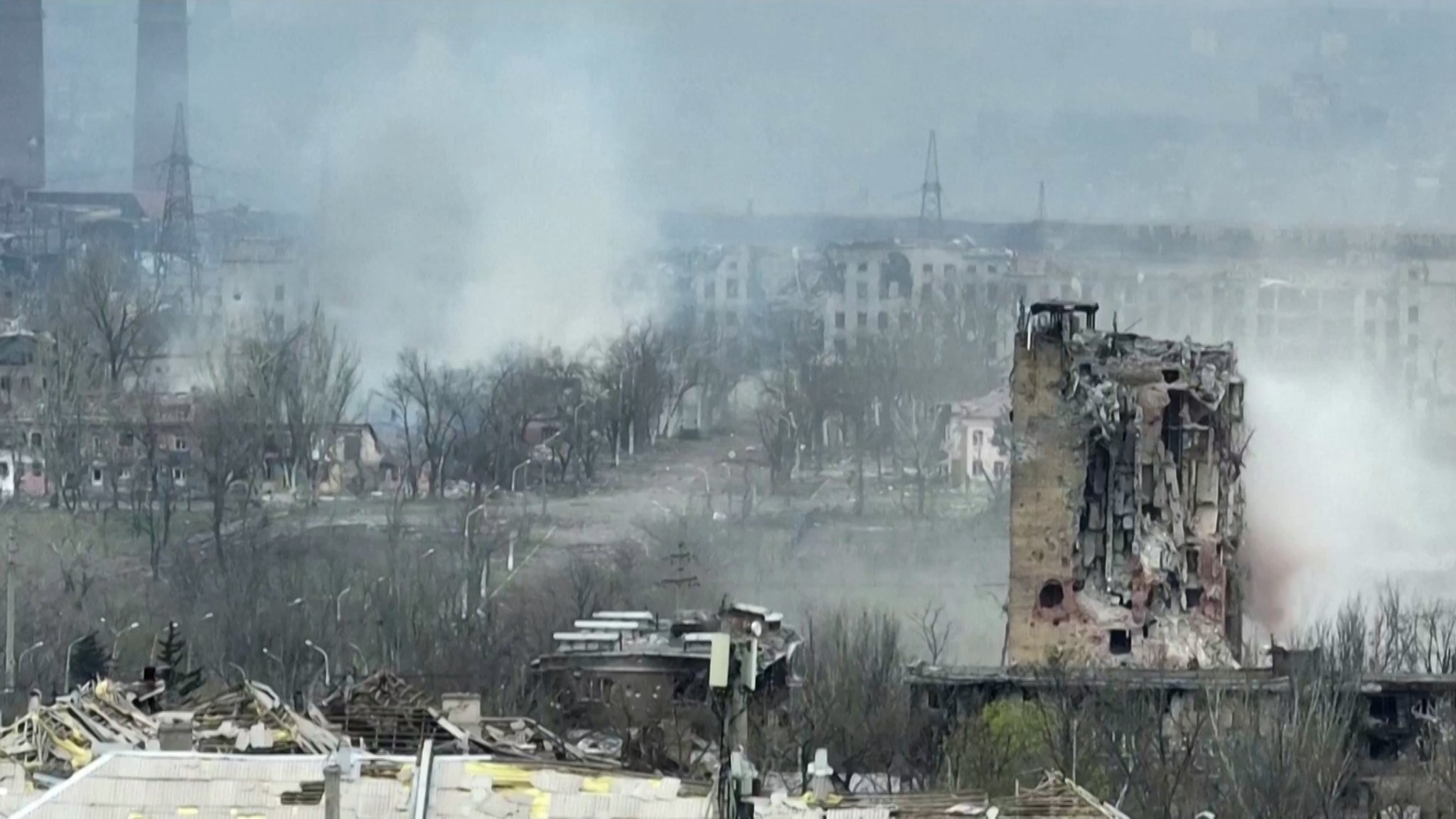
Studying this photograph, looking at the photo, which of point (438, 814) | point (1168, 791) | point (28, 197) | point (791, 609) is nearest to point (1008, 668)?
point (1168, 791)

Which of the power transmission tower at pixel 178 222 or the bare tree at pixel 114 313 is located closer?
the bare tree at pixel 114 313

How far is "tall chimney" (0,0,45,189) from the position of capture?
147250 mm

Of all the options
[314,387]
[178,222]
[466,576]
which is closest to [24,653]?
[466,576]

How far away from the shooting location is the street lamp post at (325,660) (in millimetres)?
73188

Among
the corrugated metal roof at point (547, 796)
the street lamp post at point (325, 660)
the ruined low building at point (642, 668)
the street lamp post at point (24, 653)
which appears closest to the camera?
the corrugated metal roof at point (547, 796)

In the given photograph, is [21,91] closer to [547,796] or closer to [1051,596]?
[1051,596]

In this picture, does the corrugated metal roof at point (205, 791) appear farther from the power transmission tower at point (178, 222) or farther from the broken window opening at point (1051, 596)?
the power transmission tower at point (178, 222)

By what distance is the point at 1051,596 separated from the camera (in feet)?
253

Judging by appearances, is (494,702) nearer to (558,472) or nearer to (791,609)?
(791,609)

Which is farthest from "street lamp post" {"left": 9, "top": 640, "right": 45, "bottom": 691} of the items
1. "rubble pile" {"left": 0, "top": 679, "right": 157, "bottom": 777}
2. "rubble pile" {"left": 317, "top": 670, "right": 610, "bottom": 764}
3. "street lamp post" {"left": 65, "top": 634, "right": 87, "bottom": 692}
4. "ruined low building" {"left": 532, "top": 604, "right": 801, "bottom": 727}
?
"rubble pile" {"left": 0, "top": 679, "right": 157, "bottom": 777}

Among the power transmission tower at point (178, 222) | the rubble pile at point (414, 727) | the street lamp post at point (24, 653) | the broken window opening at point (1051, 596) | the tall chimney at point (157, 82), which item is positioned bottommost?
the street lamp post at point (24, 653)

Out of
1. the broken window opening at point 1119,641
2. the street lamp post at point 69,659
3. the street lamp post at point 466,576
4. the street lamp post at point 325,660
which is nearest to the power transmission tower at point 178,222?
the street lamp post at point 466,576

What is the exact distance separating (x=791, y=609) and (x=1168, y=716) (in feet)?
77.8

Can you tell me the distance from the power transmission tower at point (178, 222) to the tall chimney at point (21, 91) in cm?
949
